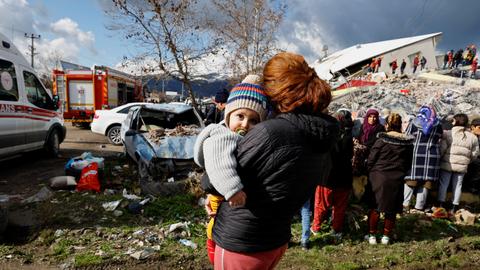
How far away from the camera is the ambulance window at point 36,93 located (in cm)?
741

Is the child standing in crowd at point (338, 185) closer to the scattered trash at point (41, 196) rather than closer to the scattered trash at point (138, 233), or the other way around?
the scattered trash at point (138, 233)

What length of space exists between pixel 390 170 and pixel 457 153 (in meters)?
2.10

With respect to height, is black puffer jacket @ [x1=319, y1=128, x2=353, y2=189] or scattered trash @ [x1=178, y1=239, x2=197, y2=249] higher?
black puffer jacket @ [x1=319, y1=128, x2=353, y2=189]

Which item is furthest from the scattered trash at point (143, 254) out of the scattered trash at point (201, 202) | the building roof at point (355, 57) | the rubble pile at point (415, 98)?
the building roof at point (355, 57)

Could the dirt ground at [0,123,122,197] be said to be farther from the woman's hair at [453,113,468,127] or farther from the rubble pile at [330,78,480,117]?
the rubble pile at [330,78,480,117]

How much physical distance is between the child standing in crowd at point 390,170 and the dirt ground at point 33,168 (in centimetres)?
580

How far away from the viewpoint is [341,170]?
4.41 m

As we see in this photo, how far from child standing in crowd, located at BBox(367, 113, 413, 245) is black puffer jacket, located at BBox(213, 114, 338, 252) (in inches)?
127


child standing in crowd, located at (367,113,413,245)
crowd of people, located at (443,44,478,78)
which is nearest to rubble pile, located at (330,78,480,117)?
crowd of people, located at (443,44,478,78)

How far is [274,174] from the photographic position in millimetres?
1434

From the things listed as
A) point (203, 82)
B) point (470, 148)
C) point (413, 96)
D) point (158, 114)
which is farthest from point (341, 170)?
point (413, 96)

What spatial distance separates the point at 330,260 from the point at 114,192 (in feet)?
12.9

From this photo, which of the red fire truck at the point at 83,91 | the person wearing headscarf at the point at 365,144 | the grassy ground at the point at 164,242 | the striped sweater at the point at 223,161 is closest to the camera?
the striped sweater at the point at 223,161

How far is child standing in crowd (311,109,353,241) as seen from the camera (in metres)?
4.40
